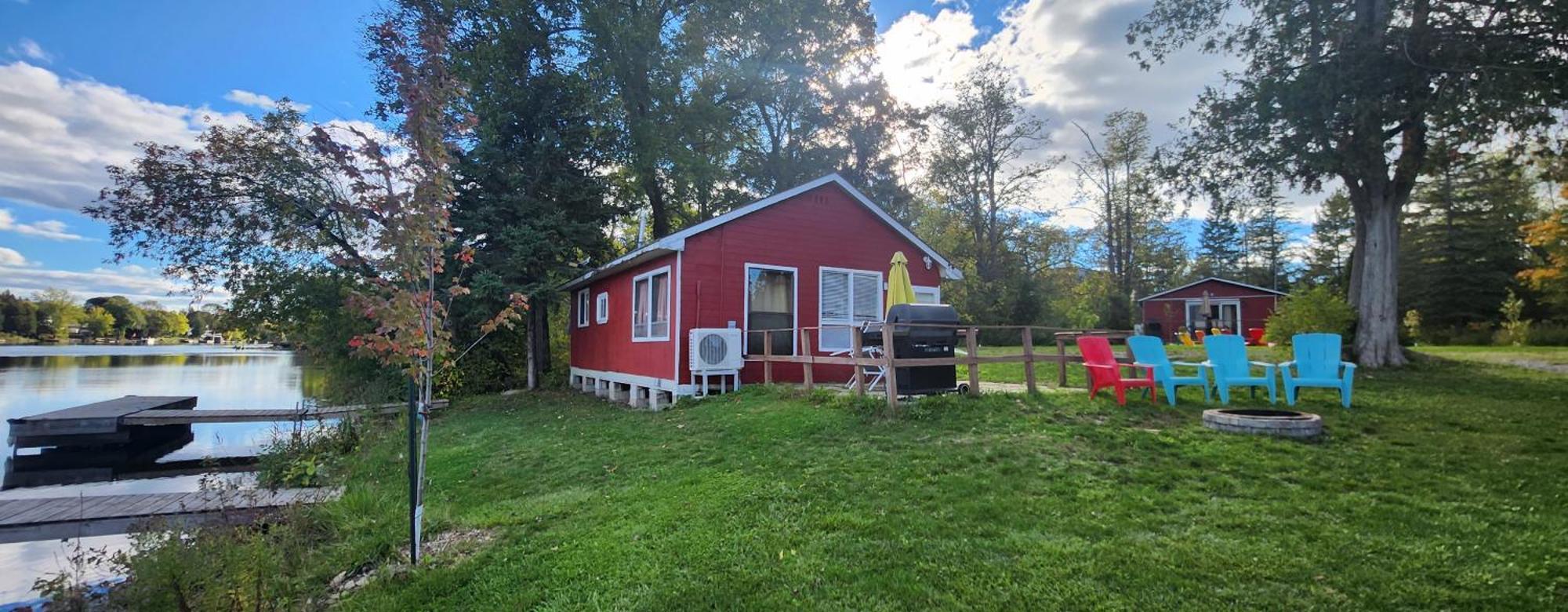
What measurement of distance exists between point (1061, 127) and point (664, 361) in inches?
1054

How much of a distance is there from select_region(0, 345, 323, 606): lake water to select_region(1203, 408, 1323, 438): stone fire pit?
364 inches

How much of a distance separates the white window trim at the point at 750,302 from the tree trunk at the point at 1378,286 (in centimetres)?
1048

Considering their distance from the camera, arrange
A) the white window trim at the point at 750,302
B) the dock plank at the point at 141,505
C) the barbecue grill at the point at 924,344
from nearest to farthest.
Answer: the dock plank at the point at 141,505 → the barbecue grill at the point at 924,344 → the white window trim at the point at 750,302

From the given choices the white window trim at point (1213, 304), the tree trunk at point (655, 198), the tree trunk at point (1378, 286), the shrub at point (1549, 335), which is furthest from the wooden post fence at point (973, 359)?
the shrub at point (1549, 335)

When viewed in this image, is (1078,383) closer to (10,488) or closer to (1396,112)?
(1396,112)

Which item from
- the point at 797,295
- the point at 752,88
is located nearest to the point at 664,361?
the point at 797,295

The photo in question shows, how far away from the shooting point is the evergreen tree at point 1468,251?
85.5 ft

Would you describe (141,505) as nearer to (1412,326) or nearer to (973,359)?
(973,359)

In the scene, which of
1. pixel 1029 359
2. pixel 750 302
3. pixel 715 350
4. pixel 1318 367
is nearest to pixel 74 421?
pixel 715 350

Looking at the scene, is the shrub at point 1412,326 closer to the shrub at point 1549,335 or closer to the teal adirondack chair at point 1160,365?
the shrub at point 1549,335

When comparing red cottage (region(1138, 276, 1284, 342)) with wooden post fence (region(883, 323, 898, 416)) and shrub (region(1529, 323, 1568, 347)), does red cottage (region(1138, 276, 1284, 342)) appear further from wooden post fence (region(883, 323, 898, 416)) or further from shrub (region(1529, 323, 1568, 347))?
wooden post fence (region(883, 323, 898, 416))

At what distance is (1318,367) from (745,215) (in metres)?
7.78

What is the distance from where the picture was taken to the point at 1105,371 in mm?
7543

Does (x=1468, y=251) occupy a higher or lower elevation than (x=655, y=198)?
lower
